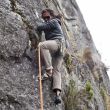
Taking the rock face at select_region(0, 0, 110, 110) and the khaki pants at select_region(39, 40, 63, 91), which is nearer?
the rock face at select_region(0, 0, 110, 110)

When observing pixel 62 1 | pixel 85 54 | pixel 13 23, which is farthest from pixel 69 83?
pixel 62 1

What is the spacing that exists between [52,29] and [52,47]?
0.54m

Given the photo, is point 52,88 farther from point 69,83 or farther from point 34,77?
point 69,83

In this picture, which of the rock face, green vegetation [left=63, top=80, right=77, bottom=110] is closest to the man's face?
the rock face

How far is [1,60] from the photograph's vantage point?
9.29 metres

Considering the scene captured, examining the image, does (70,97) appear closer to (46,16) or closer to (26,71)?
(26,71)

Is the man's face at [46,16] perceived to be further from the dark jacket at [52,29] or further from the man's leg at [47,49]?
the man's leg at [47,49]

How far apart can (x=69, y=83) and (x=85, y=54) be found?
4.85 m

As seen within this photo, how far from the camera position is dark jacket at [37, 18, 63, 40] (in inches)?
406

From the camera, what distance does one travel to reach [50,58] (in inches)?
396

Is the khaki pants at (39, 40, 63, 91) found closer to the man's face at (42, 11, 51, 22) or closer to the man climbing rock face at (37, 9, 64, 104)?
the man climbing rock face at (37, 9, 64, 104)

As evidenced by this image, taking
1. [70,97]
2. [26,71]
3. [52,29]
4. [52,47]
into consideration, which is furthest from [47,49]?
[70,97]

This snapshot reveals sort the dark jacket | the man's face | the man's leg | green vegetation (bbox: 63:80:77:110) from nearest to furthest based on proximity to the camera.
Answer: the man's leg < the dark jacket < the man's face < green vegetation (bbox: 63:80:77:110)

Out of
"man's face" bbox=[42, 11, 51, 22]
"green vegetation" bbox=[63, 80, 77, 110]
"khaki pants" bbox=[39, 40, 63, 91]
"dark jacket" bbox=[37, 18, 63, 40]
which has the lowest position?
"green vegetation" bbox=[63, 80, 77, 110]
